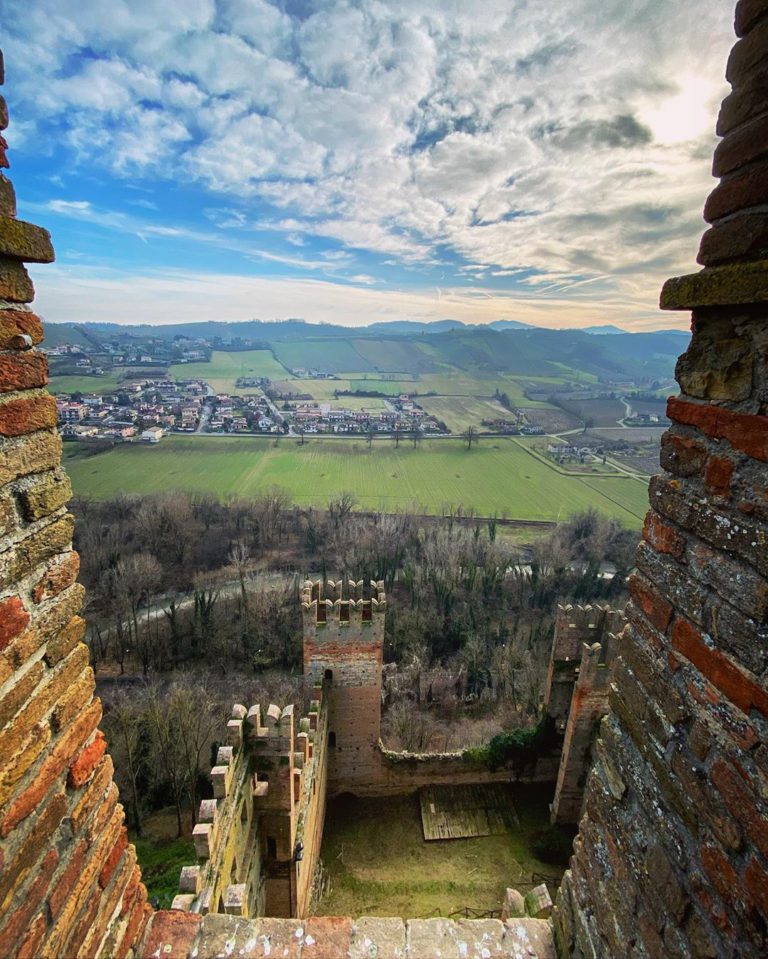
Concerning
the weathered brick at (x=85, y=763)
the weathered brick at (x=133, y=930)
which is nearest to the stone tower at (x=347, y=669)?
the weathered brick at (x=133, y=930)

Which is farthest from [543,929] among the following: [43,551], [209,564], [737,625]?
[209,564]

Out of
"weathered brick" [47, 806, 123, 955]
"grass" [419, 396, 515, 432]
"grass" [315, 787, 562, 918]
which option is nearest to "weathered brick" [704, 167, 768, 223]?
"weathered brick" [47, 806, 123, 955]

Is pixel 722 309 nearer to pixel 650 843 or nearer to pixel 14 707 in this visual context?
pixel 650 843

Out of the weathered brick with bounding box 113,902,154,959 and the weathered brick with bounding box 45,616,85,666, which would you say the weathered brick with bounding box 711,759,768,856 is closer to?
the weathered brick with bounding box 45,616,85,666

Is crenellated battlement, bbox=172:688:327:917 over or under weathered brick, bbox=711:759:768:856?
under

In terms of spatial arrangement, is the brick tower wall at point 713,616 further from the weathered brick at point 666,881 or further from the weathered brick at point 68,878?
the weathered brick at point 68,878

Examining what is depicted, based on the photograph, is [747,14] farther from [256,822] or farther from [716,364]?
[256,822]
